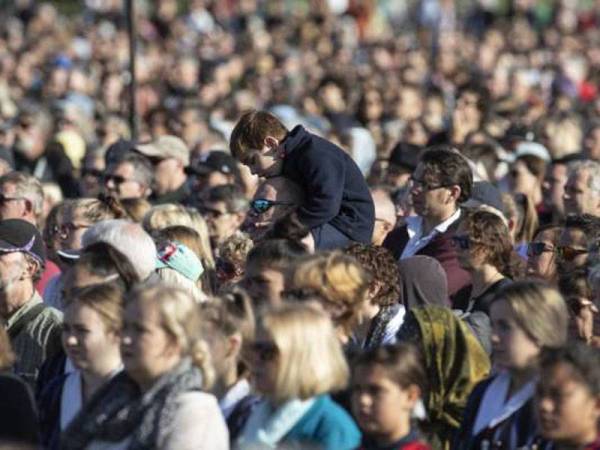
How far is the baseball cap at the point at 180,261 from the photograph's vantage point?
372 inches

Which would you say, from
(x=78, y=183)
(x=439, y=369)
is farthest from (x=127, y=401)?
(x=78, y=183)

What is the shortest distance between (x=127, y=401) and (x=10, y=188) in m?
5.25

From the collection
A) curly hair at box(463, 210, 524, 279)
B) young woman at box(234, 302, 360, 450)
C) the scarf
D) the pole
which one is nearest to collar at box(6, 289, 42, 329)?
the scarf

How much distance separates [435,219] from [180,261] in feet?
6.22

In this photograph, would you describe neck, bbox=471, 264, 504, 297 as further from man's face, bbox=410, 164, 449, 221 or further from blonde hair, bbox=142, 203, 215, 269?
blonde hair, bbox=142, 203, 215, 269

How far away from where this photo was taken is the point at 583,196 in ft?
39.2

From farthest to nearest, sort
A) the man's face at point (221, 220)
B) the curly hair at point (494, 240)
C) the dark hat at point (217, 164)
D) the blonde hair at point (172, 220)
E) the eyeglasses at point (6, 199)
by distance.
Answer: the dark hat at point (217, 164) < the man's face at point (221, 220) < the eyeglasses at point (6, 199) < the blonde hair at point (172, 220) < the curly hair at point (494, 240)

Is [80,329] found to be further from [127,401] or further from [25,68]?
[25,68]

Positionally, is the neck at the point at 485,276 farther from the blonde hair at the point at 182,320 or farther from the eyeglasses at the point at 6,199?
the eyeglasses at the point at 6,199

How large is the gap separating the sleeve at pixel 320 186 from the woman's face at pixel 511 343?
7.71 feet

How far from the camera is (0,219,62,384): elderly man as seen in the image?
8820 millimetres

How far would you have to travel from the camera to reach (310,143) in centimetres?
967

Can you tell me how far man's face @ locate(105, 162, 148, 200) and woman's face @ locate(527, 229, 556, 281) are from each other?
12.7 ft

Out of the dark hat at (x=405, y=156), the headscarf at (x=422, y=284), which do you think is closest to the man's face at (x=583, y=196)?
the dark hat at (x=405, y=156)
